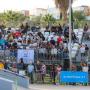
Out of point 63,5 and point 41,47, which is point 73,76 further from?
point 63,5

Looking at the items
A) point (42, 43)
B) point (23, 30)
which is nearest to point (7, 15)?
point (23, 30)

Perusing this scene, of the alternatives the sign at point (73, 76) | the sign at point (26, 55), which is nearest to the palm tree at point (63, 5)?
the sign at point (26, 55)

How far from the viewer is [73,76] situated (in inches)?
1168

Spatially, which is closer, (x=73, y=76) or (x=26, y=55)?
(x=73, y=76)

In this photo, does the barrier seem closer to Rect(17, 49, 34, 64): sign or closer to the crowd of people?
the crowd of people

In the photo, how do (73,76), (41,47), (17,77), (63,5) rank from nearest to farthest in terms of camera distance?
(17,77)
(73,76)
(41,47)
(63,5)

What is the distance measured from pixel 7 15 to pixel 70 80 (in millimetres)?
58457

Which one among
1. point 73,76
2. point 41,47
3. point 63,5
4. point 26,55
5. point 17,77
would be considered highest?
point 63,5

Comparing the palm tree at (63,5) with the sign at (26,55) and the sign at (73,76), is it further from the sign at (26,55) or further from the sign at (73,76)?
the sign at (73,76)

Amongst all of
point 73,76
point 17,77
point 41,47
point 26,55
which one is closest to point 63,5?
point 41,47

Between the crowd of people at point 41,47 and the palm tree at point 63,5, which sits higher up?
the palm tree at point 63,5

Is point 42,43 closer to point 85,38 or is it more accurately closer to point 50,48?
point 50,48

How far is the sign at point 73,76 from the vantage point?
29672 millimetres

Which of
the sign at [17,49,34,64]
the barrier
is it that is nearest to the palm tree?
the sign at [17,49,34,64]
